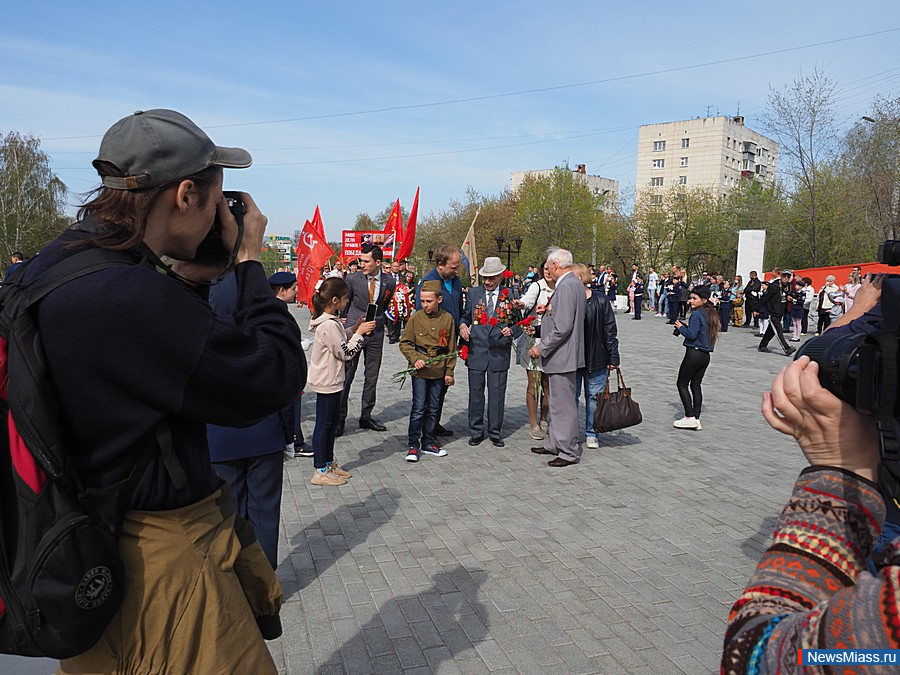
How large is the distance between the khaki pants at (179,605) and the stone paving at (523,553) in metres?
2.06

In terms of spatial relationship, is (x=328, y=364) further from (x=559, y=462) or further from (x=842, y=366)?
(x=842, y=366)

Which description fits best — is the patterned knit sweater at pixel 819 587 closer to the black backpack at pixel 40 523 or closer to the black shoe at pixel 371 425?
the black backpack at pixel 40 523

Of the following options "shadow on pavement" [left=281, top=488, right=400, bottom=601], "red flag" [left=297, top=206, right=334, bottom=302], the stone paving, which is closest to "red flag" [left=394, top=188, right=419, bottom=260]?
"red flag" [left=297, top=206, right=334, bottom=302]

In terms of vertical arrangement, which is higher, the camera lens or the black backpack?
the camera lens

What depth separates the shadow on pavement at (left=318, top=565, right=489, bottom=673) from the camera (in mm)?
3479

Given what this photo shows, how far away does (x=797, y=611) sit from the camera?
95 cm

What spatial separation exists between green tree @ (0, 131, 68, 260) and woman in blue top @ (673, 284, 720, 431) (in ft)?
153

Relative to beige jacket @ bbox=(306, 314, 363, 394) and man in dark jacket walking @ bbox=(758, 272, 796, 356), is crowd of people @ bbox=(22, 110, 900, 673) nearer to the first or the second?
beige jacket @ bbox=(306, 314, 363, 394)

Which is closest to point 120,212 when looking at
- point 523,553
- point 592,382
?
point 523,553

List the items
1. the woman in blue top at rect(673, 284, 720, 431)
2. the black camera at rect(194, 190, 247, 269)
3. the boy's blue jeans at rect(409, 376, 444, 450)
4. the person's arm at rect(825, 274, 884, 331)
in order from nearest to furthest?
the black camera at rect(194, 190, 247, 269), the person's arm at rect(825, 274, 884, 331), the boy's blue jeans at rect(409, 376, 444, 450), the woman in blue top at rect(673, 284, 720, 431)

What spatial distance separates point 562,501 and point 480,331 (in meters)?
2.62

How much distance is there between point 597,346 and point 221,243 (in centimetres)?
625

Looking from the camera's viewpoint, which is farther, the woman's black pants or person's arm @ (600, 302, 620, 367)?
the woman's black pants

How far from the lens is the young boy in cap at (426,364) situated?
724cm
